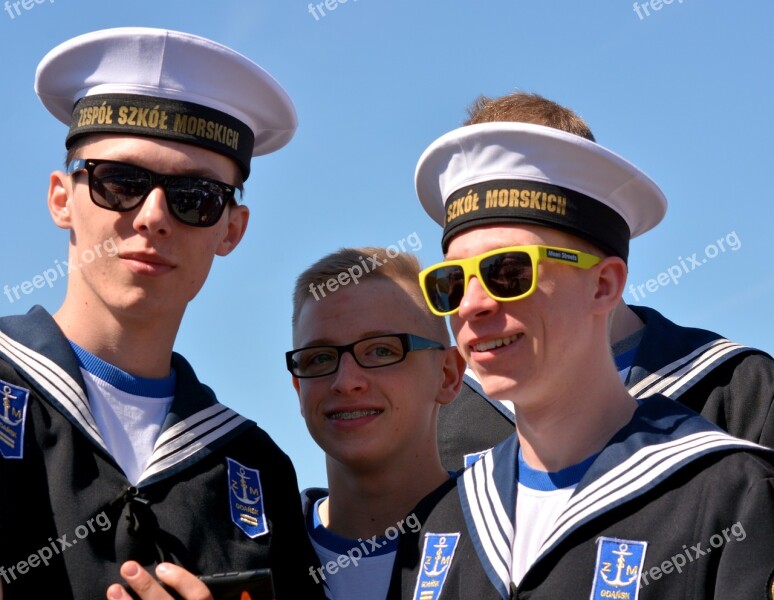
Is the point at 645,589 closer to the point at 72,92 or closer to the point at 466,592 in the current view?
the point at 466,592

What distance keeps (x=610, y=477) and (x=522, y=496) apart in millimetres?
431

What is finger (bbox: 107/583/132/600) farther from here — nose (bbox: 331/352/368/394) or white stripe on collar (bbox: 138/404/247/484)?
nose (bbox: 331/352/368/394)

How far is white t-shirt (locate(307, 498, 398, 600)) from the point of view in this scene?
510 cm

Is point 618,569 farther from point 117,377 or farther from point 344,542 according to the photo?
point 117,377

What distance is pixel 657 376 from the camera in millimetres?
5539

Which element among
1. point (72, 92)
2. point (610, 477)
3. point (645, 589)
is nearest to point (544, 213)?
point (610, 477)

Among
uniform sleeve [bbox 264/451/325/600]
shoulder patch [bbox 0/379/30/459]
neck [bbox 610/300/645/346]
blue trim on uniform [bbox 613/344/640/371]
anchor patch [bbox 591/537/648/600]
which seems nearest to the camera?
anchor patch [bbox 591/537/648/600]

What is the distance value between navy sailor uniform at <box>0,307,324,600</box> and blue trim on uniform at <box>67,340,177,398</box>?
0.08 meters

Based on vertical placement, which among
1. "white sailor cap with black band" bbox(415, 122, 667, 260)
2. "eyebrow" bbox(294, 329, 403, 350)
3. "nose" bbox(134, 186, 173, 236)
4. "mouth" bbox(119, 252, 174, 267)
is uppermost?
"white sailor cap with black band" bbox(415, 122, 667, 260)

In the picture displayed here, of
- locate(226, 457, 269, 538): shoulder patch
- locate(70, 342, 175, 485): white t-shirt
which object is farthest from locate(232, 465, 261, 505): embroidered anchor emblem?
locate(70, 342, 175, 485): white t-shirt

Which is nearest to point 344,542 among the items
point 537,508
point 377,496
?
point 377,496

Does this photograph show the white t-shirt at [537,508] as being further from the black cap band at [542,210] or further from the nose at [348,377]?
the nose at [348,377]

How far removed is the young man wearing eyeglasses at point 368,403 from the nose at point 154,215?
1.33 meters

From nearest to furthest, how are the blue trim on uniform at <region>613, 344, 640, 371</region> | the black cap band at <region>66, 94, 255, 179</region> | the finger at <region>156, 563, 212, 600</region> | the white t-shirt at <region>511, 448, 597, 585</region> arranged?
1. the finger at <region>156, 563, 212, 600</region>
2. the white t-shirt at <region>511, 448, 597, 585</region>
3. the black cap band at <region>66, 94, 255, 179</region>
4. the blue trim on uniform at <region>613, 344, 640, 371</region>
